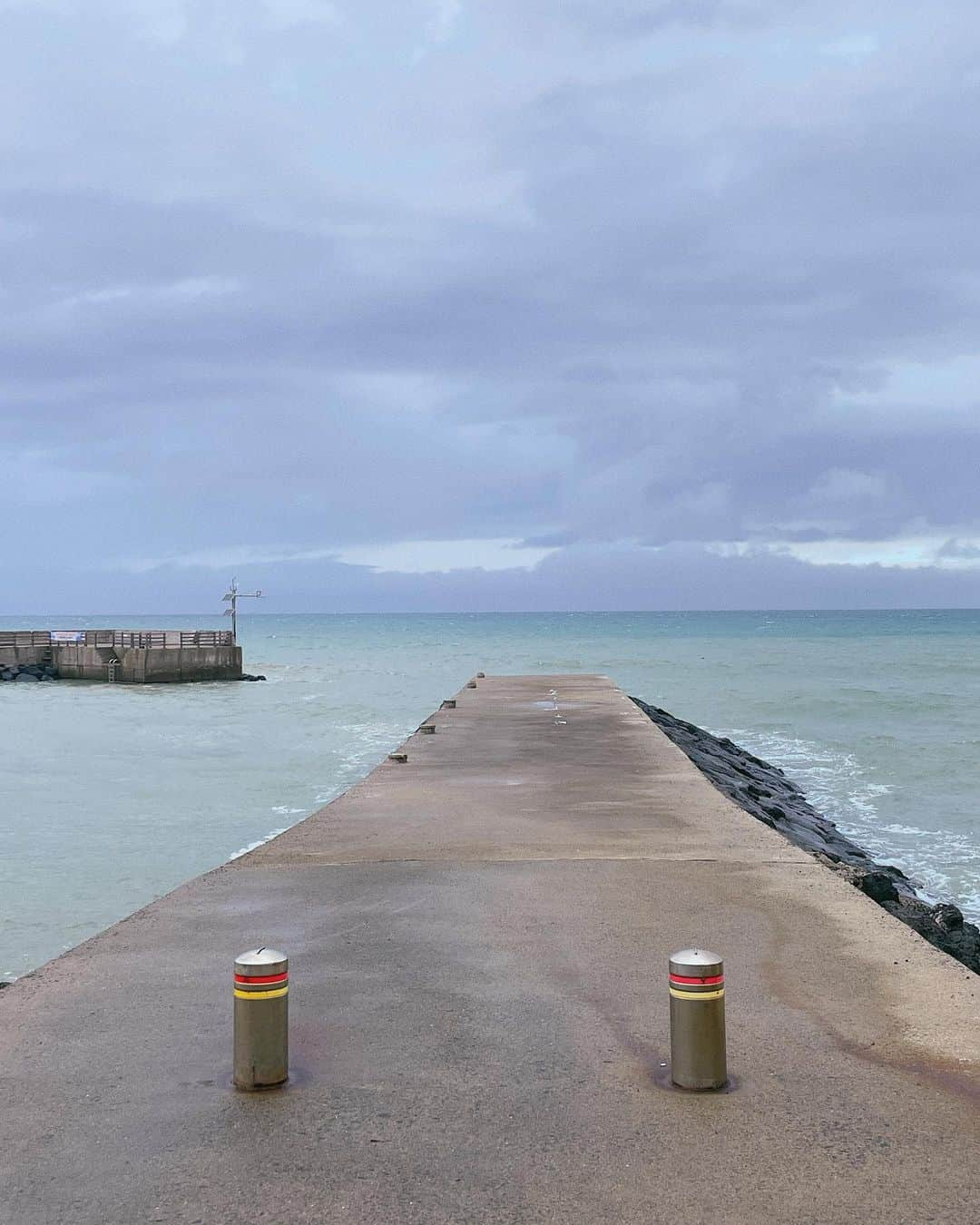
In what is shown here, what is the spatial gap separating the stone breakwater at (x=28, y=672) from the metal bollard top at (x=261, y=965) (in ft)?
183

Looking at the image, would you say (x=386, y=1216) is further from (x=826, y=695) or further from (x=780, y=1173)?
(x=826, y=695)

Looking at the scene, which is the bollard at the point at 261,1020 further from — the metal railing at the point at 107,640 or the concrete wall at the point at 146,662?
the metal railing at the point at 107,640

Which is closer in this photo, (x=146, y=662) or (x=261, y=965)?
(x=261, y=965)

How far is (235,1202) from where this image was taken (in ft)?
13.3

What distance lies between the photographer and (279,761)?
86.5 feet

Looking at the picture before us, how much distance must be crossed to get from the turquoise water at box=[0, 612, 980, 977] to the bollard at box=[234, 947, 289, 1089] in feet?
22.4

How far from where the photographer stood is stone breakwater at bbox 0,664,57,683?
185 ft

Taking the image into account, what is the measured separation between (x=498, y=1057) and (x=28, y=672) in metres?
56.5

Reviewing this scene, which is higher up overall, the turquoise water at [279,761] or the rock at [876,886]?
the rock at [876,886]

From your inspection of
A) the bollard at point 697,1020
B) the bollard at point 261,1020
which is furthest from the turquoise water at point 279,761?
the bollard at point 697,1020

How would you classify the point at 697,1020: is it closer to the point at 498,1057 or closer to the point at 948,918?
the point at 498,1057

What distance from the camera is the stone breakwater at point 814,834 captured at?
10.1 m

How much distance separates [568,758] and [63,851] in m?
7.21

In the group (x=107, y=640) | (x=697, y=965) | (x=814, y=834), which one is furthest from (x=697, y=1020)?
(x=107, y=640)
